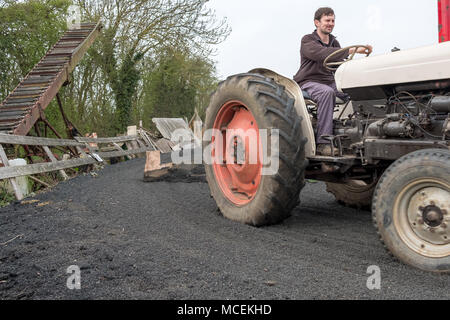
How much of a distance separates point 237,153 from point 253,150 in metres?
0.22

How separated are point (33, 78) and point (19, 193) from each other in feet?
14.9

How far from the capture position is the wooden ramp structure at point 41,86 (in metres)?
7.58

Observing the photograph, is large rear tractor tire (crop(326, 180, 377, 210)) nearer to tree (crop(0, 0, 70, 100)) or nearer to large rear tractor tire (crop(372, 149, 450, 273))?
large rear tractor tire (crop(372, 149, 450, 273))

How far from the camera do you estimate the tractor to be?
2420 millimetres

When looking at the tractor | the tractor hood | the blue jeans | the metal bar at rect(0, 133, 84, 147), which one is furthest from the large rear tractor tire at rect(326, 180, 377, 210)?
the metal bar at rect(0, 133, 84, 147)

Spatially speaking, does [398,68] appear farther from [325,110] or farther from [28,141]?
[28,141]

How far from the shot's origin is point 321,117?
140 inches

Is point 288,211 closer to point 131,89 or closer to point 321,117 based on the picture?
point 321,117

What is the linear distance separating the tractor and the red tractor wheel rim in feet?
0.03

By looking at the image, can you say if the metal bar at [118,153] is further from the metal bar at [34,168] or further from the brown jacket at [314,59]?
the brown jacket at [314,59]

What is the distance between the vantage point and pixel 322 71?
3.96 m

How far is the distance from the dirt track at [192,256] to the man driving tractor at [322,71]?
884 mm

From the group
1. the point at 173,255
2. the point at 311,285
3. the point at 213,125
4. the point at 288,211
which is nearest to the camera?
the point at 311,285
